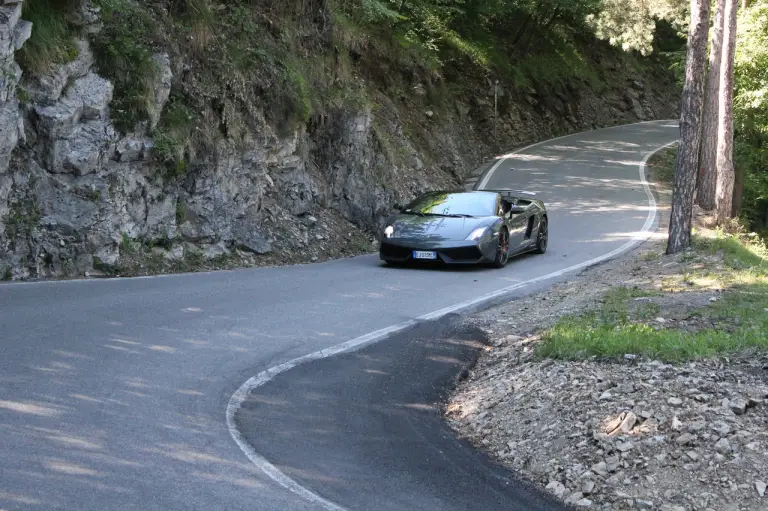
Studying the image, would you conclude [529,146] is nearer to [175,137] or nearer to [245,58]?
[245,58]

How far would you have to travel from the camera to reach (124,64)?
14.5 m

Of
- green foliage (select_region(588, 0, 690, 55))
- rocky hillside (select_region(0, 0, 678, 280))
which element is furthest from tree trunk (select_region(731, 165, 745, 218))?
rocky hillside (select_region(0, 0, 678, 280))

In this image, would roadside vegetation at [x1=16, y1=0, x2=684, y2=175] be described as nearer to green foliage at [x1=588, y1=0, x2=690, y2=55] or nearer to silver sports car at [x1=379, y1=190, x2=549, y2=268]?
silver sports car at [x1=379, y1=190, x2=549, y2=268]

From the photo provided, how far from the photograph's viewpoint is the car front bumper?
14.6 meters

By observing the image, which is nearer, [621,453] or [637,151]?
[621,453]

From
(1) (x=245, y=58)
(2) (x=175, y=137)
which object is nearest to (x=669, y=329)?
(2) (x=175, y=137)

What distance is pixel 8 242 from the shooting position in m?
11.8

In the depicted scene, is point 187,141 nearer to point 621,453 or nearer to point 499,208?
point 499,208

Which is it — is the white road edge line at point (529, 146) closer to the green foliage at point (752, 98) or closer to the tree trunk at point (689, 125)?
the green foliage at point (752, 98)

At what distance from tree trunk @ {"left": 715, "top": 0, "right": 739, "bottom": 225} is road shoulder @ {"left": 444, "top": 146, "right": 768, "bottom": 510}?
11815 millimetres

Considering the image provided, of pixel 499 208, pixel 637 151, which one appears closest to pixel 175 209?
pixel 499 208

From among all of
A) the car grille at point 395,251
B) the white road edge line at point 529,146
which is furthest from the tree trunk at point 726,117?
the car grille at point 395,251

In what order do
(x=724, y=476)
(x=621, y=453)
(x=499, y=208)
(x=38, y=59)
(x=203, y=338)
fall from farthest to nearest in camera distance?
(x=499, y=208)
(x=38, y=59)
(x=203, y=338)
(x=621, y=453)
(x=724, y=476)

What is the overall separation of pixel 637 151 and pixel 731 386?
1331 inches
